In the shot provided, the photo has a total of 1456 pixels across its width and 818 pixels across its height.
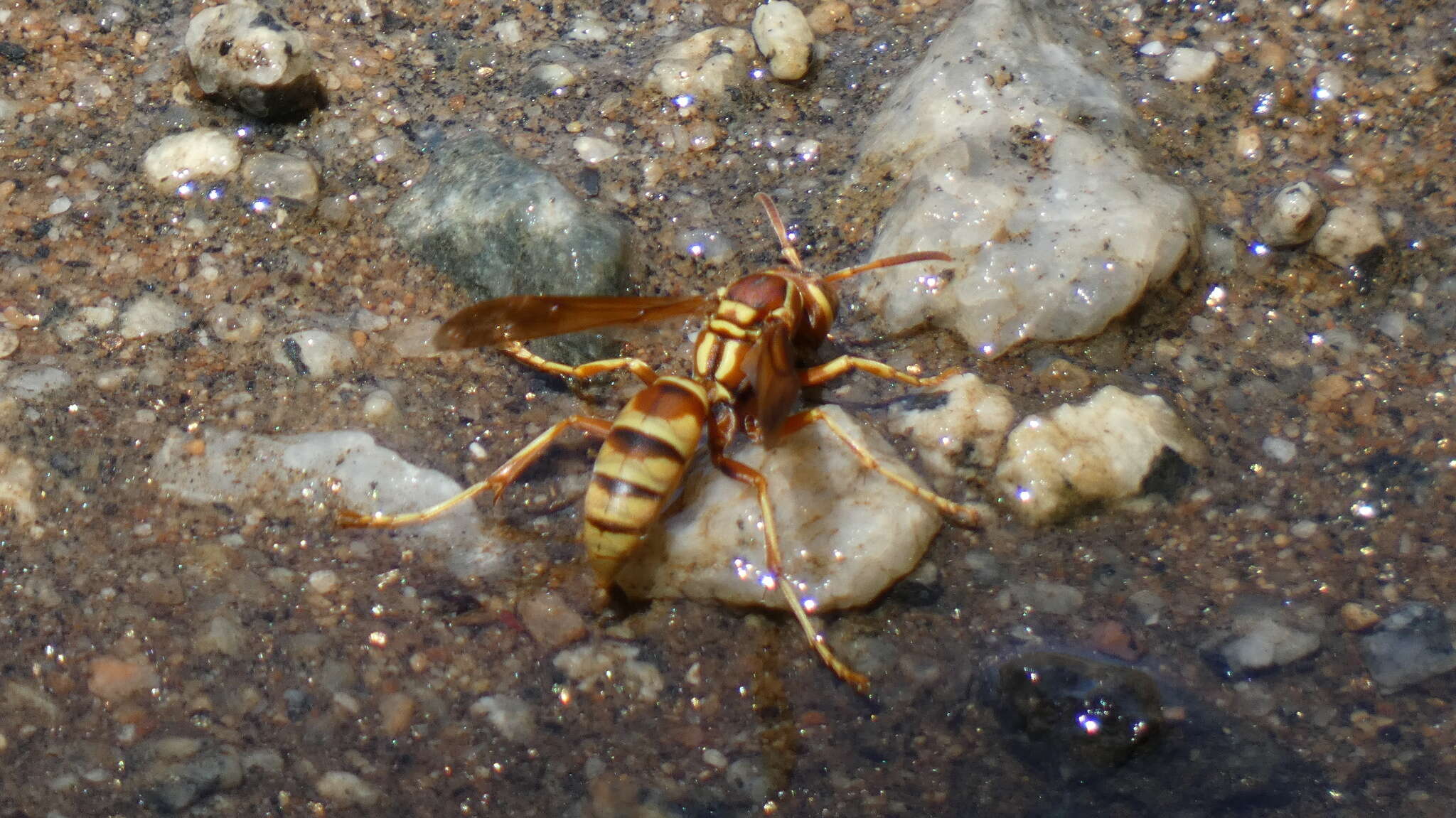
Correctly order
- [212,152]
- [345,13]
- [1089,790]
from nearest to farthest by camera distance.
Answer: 1. [1089,790]
2. [212,152]
3. [345,13]

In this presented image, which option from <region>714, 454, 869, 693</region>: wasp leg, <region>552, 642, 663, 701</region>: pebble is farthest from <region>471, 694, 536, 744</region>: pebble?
<region>714, 454, 869, 693</region>: wasp leg

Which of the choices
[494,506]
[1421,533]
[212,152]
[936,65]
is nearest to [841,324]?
[936,65]

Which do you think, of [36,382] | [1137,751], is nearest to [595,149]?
[36,382]

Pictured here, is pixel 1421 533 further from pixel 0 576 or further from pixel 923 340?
pixel 0 576

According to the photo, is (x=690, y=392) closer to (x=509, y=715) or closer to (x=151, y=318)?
(x=509, y=715)

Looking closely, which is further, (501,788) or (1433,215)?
(1433,215)

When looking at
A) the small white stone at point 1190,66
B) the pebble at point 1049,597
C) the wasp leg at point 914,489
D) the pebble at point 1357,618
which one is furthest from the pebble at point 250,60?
the pebble at point 1357,618

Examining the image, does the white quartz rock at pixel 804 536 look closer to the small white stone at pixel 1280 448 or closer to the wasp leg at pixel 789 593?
the wasp leg at pixel 789 593
